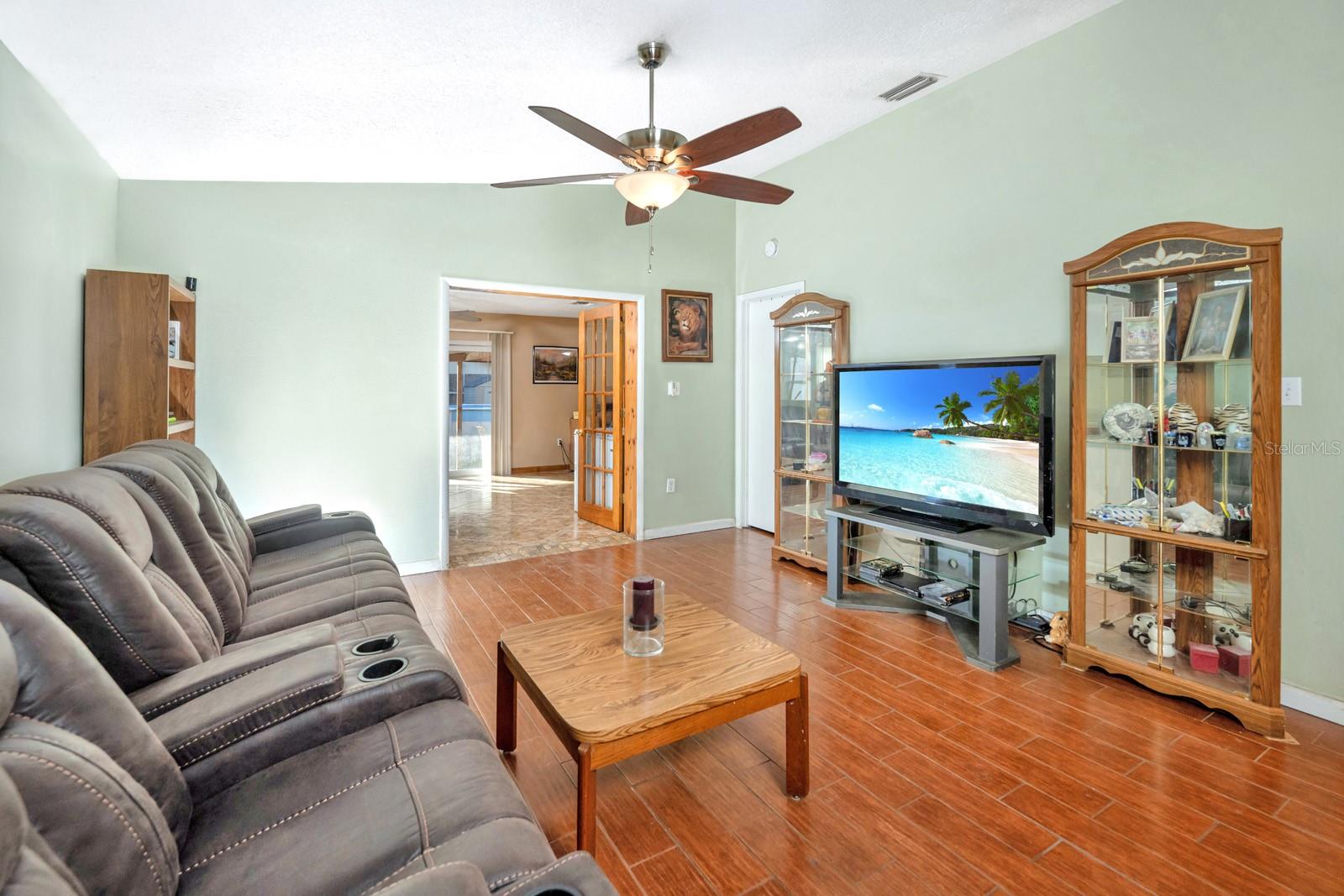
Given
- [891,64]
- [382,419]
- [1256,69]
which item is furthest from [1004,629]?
[382,419]

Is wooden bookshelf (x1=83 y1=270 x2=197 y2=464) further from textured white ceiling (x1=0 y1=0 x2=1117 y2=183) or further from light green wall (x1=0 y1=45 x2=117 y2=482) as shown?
textured white ceiling (x1=0 y1=0 x2=1117 y2=183)

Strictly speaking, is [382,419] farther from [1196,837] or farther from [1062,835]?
[1196,837]

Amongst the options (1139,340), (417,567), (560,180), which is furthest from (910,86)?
(417,567)

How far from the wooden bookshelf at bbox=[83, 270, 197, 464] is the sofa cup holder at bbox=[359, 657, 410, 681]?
7.58 feet

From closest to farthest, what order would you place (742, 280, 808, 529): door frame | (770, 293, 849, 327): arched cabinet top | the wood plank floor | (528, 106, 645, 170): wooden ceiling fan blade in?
the wood plank floor, (528, 106, 645, 170): wooden ceiling fan blade, (770, 293, 849, 327): arched cabinet top, (742, 280, 808, 529): door frame

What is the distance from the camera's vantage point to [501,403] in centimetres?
949

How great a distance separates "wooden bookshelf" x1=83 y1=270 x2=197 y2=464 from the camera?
2.89m

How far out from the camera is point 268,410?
3.96 m

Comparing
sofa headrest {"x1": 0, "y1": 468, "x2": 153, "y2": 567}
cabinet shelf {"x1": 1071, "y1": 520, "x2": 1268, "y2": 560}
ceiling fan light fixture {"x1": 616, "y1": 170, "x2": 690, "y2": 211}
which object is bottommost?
cabinet shelf {"x1": 1071, "y1": 520, "x2": 1268, "y2": 560}

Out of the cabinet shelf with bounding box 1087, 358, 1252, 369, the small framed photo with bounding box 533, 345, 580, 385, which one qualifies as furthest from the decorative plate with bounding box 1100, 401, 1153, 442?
the small framed photo with bounding box 533, 345, 580, 385

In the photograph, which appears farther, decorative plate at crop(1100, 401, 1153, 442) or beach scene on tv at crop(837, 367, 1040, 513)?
beach scene on tv at crop(837, 367, 1040, 513)

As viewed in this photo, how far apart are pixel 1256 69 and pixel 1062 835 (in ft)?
9.60

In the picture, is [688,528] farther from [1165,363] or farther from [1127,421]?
[1165,363]

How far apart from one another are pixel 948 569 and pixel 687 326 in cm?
298
